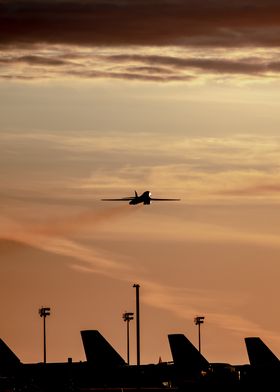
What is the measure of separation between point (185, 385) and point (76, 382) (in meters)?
50.1

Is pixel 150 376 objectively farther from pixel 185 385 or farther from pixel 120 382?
pixel 185 385

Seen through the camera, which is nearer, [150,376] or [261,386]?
[261,386]

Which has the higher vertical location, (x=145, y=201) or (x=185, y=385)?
(x=145, y=201)

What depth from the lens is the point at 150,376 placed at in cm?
19888

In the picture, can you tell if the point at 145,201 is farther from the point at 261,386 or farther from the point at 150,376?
the point at 261,386

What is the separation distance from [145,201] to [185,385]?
1843 inches

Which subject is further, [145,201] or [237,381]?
[145,201]

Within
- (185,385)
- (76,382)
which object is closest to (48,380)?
(76,382)

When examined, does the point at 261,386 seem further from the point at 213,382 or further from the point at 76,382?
the point at 76,382

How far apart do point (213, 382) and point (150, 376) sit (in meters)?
53.6

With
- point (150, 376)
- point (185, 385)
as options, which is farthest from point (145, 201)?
point (185, 385)

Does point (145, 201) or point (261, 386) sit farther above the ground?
point (145, 201)

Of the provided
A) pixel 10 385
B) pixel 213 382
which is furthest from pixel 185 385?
pixel 10 385

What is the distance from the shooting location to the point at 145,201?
192 meters
